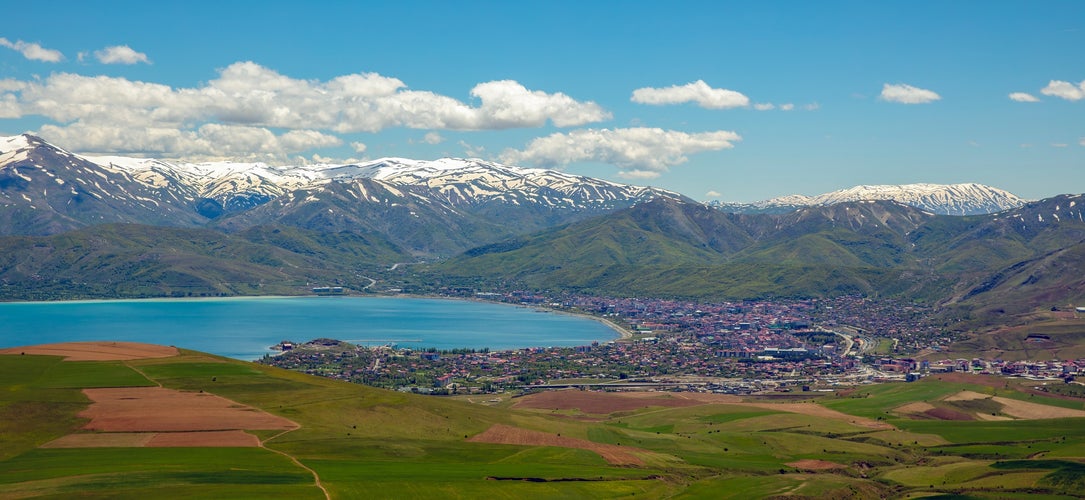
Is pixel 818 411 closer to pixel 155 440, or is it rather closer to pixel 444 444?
pixel 444 444

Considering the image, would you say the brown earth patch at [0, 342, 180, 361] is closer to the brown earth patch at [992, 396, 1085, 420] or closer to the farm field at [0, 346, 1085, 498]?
the farm field at [0, 346, 1085, 498]

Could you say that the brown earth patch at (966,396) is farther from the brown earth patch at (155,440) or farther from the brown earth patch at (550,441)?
the brown earth patch at (155,440)

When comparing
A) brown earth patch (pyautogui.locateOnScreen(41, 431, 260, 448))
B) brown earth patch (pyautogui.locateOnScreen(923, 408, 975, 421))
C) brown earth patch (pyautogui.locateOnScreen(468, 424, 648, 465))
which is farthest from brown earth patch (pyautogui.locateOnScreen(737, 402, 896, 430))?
brown earth patch (pyautogui.locateOnScreen(41, 431, 260, 448))

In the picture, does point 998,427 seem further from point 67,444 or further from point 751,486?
point 67,444

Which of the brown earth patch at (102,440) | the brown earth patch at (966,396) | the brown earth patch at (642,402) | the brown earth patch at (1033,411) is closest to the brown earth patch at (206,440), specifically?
the brown earth patch at (102,440)

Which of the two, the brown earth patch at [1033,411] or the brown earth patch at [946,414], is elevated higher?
the brown earth patch at [1033,411]
